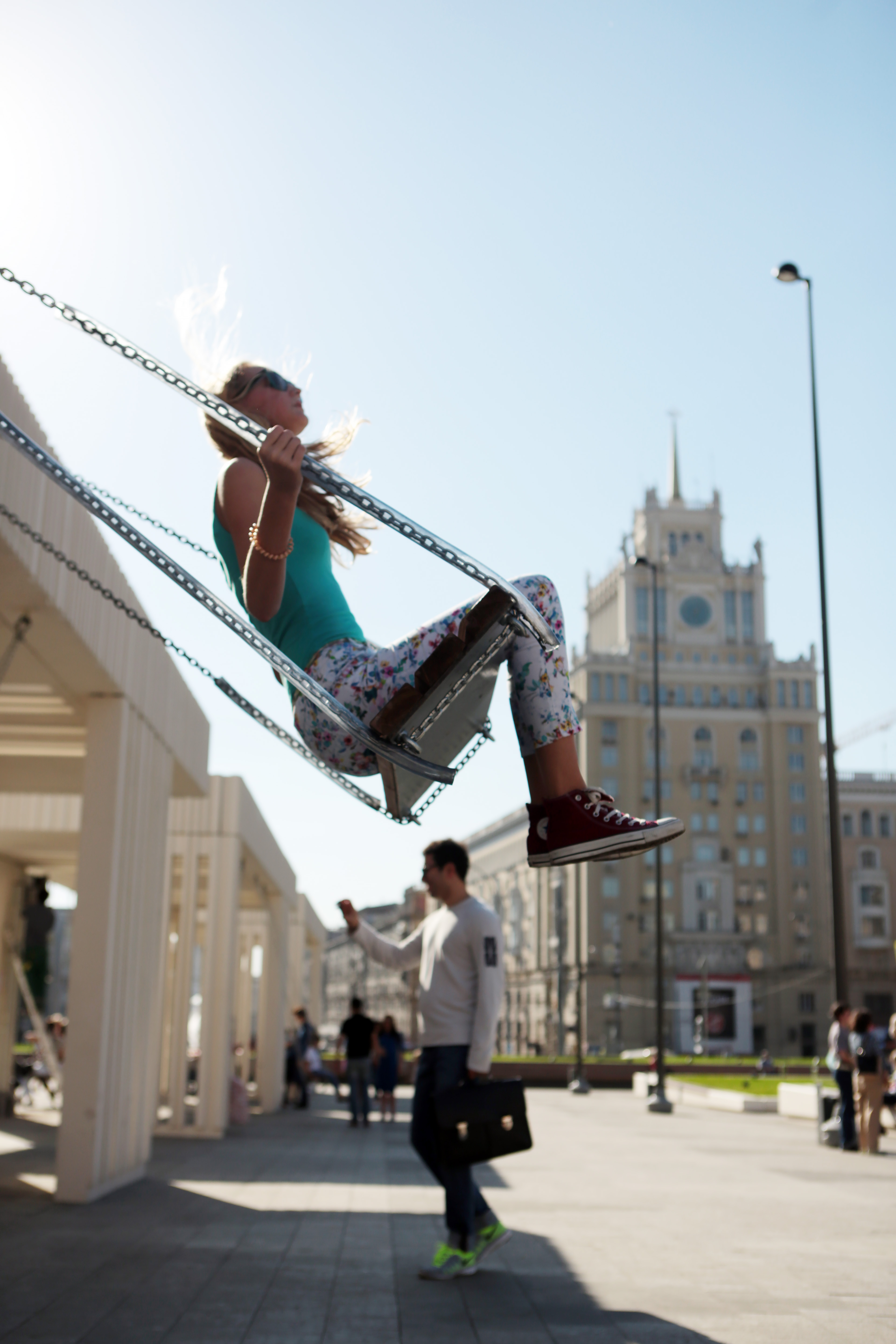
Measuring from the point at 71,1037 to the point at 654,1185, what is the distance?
5.39 meters

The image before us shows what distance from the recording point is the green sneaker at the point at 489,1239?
6.29 m

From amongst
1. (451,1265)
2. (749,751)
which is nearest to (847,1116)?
(451,1265)

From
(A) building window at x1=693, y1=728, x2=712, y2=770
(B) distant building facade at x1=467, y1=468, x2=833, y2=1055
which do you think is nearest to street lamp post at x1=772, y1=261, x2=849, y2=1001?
(B) distant building facade at x1=467, y1=468, x2=833, y2=1055

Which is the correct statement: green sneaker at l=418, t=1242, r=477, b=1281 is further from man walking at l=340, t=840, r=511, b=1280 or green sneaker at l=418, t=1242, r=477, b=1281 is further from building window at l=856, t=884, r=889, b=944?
building window at l=856, t=884, r=889, b=944

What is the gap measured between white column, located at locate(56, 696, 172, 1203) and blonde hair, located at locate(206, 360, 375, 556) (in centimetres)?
639

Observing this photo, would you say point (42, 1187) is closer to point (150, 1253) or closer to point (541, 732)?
point (150, 1253)

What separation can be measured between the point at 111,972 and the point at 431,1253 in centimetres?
387

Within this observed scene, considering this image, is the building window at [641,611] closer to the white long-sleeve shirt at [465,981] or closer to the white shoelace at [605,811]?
the white long-sleeve shirt at [465,981]

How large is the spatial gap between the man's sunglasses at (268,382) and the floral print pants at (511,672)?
81 centimetres

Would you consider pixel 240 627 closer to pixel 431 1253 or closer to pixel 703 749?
pixel 431 1253

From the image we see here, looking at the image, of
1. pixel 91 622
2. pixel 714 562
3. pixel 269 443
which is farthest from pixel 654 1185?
pixel 714 562

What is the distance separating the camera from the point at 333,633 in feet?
12.6

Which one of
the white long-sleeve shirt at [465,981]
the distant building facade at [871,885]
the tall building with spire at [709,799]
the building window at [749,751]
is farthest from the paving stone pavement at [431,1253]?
the building window at [749,751]

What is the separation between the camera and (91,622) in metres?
8.55
